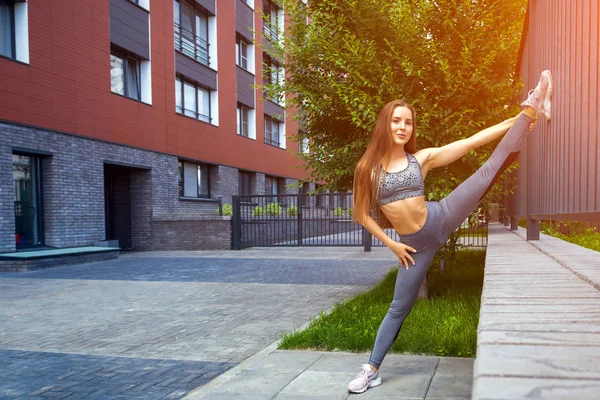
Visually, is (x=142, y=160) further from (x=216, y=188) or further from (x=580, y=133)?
(x=580, y=133)

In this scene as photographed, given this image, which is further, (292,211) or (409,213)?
(292,211)

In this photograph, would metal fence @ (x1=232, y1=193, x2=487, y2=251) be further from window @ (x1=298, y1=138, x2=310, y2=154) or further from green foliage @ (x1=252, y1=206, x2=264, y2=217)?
window @ (x1=298, y1=138, x2=310, y2=154)

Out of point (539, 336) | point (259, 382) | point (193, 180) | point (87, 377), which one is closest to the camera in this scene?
point (539, 336)

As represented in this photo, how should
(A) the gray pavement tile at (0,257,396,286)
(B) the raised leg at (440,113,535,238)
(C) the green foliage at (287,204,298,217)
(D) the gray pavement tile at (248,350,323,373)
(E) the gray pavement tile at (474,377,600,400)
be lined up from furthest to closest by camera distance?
1. (C) the green foliage at (287,204,298,217)
2. (A) the gray pavement tile at (0,257,396,286)
3. (D) the gray pavement tile at (248,350,323,373)
4. (B) the raised leg at (440,113,535,238)
5. (E) the gray pavement tile at (474,377,600,400)

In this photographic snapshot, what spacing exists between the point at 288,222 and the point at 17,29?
9.86 metres

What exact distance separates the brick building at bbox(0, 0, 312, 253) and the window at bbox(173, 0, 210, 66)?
0.20ft

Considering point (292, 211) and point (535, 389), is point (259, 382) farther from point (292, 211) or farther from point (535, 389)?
point (292, 211)

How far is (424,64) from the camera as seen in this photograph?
6414 mm

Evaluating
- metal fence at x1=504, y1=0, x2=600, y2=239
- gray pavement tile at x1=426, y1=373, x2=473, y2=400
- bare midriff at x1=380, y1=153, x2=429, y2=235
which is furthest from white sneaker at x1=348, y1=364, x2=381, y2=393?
metal fence at x1=504, y1=0, x2=600, y2=239

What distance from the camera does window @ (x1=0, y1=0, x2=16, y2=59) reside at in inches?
527

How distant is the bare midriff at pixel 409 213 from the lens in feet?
11.4

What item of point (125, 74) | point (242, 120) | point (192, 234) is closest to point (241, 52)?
point (242, 120)

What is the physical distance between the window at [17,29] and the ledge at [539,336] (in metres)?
13.5

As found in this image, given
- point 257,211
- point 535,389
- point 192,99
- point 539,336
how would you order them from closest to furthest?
point 535,389, point 539,336, point 257,211, point 192,99
